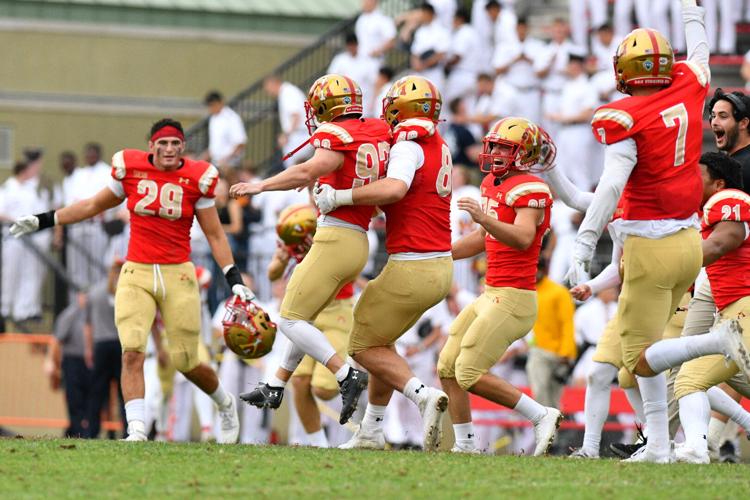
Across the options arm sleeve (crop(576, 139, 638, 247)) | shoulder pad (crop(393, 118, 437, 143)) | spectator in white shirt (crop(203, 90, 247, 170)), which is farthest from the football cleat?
spectator in white shirt (crop(203, 90, 247, 170))

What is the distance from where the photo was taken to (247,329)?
9.98 m

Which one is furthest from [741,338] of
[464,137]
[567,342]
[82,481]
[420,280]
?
[464,137]

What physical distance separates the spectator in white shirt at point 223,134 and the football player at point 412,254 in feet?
32.7

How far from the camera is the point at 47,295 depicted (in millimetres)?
19000

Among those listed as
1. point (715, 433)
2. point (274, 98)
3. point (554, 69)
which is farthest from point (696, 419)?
point (274, 98)

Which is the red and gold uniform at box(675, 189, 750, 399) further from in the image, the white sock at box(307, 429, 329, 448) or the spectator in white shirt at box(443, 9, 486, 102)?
the spectator in white shirt at box(443, 9, 486, 102)

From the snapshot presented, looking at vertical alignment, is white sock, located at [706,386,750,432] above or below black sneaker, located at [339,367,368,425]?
below

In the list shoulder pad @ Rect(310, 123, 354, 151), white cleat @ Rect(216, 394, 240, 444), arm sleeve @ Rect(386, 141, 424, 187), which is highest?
shoulder pad @ Rect(310, 123, 354, 151)

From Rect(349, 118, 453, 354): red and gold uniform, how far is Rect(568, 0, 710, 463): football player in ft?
4.19

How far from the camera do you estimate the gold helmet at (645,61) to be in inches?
329

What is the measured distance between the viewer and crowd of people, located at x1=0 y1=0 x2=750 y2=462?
14.7 meters

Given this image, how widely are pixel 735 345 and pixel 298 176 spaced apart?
2693mm

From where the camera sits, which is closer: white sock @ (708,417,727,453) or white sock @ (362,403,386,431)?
white sock @ (362,403,386,431)

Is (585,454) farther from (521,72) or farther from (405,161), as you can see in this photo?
(521,72)
